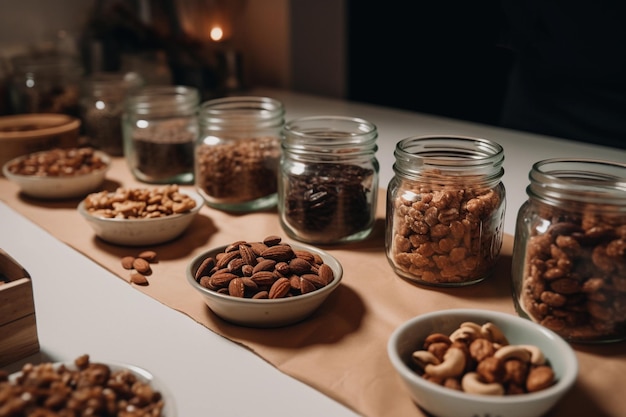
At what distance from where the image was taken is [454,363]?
0.72 metres

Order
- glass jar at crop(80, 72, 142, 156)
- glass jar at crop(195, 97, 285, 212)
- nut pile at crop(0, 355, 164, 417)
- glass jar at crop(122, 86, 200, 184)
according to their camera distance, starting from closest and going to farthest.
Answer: nut pile at crop(0, 355, 164, 417) → glass jar at crop(195, 97, 285, 212) → glass jar at crop(122, 86, 200, 184) → glass jar at crop(80, 72, 142, 156)

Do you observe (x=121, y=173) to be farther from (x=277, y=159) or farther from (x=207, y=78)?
(x=207, y=78)

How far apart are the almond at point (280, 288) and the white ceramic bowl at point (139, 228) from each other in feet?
1.11

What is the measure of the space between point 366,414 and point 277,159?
72 centimetres

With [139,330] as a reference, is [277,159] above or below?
above

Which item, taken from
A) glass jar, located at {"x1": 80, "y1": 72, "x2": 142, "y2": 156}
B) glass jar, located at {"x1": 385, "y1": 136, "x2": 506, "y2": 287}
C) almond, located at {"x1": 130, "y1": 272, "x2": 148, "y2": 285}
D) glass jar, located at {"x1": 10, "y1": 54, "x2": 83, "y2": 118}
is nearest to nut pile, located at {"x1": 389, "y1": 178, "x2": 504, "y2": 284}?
glass jar, located at {"x1": 385, "y1": 136, "x2": 506, "y2": 287}

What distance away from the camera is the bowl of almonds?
0.88m

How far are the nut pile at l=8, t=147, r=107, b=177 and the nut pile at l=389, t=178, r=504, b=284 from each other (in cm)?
75

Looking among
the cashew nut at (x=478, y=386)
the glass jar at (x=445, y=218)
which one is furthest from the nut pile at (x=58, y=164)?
the cashew nut at (x=478, y=386)

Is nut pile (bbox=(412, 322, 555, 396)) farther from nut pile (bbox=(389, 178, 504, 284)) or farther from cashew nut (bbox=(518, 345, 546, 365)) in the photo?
nut pile (bbox=(389, 178, 504, 284))

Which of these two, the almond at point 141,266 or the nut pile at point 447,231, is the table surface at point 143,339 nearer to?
the almond at point 141,266

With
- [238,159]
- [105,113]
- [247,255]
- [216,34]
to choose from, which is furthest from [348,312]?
[216,34]

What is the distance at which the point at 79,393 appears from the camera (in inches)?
25.8

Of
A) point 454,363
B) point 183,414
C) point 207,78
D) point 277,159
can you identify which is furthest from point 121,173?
point 454,363
